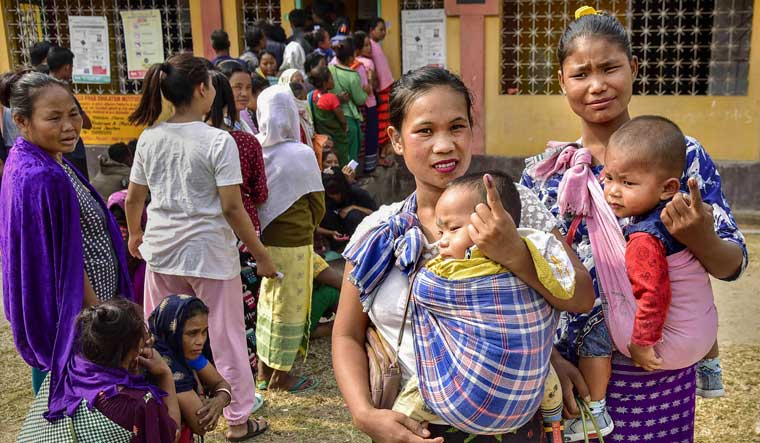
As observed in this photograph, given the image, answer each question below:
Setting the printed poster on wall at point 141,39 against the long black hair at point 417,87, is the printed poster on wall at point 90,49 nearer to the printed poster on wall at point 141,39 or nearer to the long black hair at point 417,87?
the printed poster on wall at point 141,39

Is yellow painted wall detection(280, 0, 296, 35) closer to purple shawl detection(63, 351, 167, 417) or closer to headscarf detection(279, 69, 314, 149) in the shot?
headscarf detection(279, 69, 314, 149)

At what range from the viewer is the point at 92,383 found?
237 centimetres

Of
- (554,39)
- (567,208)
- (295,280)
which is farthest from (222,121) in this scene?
(554,39)

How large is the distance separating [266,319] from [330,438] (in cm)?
84

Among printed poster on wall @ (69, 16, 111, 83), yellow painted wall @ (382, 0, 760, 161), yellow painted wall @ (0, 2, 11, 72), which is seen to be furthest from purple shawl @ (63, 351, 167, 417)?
yellow painted wall @ (0, 2, 11, 72)

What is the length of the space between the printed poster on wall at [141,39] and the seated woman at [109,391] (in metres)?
7.62

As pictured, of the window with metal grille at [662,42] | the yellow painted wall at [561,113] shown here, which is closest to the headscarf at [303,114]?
the yellow painted wall at [561,113]

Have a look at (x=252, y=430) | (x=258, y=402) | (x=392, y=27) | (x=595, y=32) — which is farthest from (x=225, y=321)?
(x=392, y=27)

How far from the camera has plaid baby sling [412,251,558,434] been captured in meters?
1.61

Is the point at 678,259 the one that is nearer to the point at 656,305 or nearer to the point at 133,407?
the point at 656,305

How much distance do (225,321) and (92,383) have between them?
4.48 ft

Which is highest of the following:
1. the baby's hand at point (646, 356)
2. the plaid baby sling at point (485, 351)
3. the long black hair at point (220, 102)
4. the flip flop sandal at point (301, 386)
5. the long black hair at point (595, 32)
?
the long black hair at point (595, 32)

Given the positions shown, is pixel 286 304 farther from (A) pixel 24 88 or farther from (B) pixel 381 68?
(B) pixel 381 68

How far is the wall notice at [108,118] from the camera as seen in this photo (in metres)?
9.54
